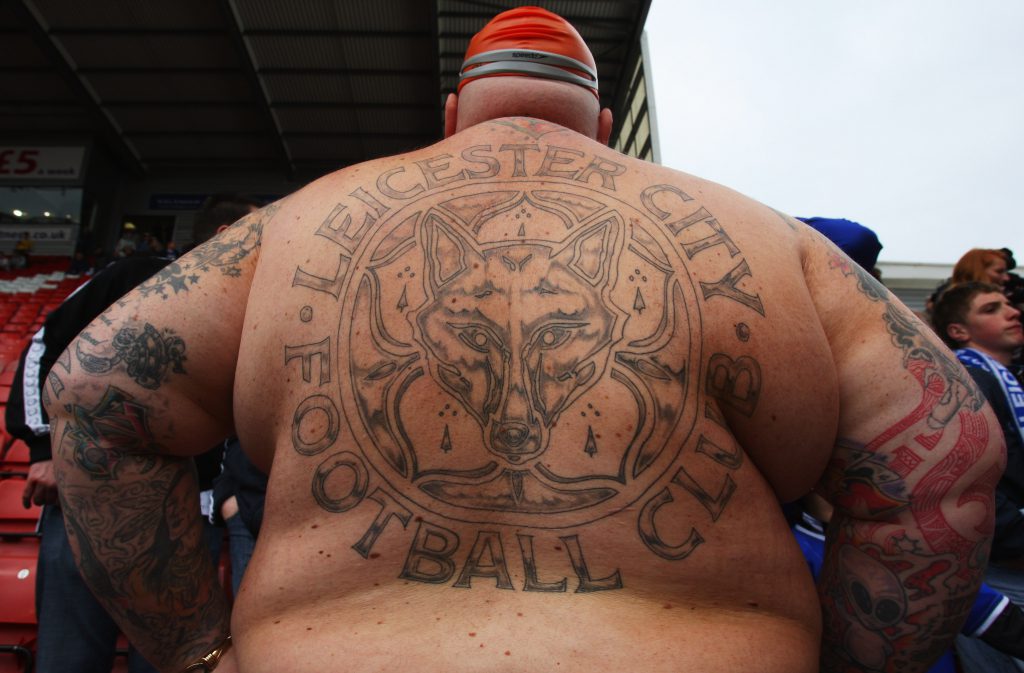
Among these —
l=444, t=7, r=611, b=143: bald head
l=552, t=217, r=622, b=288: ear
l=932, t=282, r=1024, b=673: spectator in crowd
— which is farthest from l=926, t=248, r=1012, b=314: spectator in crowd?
l=552, t=217, r=622, b=288: ear

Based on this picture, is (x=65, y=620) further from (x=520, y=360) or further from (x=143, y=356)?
(x=520, y=360)

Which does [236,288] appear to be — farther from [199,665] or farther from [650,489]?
[650,489]

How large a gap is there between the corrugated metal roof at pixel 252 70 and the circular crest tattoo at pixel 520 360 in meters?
10.6

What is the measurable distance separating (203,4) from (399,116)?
4050mm

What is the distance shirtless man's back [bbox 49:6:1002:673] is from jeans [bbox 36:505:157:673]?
3.45 ft

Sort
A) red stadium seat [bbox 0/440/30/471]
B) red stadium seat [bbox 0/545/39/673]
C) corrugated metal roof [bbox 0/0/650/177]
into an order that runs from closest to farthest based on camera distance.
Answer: red stadium seat [bbox 0/545/39/673], red stadium seat [bbox 0/440/30/471], corrugated metal roof [bbox 0/0/650/177]

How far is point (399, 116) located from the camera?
42.3ft

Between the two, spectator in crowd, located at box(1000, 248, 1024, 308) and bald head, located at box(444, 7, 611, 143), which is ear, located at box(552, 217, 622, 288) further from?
spectator in crowd, located at box(1000, 248, 1024, 308)

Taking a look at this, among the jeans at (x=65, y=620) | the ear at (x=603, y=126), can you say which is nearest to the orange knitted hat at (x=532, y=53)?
the ear at (x=603, y=126)

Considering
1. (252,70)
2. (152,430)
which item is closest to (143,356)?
(152,430)

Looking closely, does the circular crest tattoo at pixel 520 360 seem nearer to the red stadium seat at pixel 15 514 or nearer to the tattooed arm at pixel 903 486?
the tattooed arm at pixel 903 486

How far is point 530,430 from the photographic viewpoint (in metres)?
1.03

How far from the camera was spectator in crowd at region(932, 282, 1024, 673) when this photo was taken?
2158 millimetres

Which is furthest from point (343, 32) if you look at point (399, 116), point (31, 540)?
point (31, 540)
